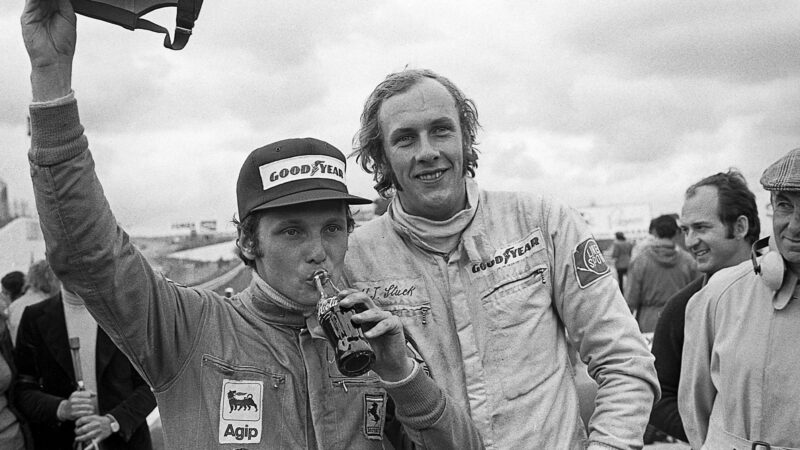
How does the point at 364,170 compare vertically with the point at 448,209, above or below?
above

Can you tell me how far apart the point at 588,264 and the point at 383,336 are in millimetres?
801

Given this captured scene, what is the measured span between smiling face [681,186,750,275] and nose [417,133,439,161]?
2.43 meters

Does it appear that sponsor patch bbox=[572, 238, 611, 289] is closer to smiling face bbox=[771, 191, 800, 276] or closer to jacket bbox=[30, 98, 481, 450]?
jacket bbox=[30, 98, 481, 450]

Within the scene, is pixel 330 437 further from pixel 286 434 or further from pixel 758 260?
pixel 758 260

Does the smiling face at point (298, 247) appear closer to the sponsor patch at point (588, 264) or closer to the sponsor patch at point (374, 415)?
the sponsor patch at point (374, 415)

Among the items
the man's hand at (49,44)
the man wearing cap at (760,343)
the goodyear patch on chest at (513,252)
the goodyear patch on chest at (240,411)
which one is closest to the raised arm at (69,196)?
the man's hand at (49,44)

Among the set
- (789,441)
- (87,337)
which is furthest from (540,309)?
(87,337)

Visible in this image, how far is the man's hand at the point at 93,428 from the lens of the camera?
4.75 m

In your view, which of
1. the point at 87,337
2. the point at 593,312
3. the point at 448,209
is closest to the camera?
the point at 593,312

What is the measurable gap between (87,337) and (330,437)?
3138 millimetres

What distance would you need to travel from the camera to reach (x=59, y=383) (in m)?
5.11

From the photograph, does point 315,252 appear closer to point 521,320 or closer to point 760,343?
point 521,320

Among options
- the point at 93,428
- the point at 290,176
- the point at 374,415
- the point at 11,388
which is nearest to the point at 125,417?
the point at 93,428

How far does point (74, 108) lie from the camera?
1.94 metres
